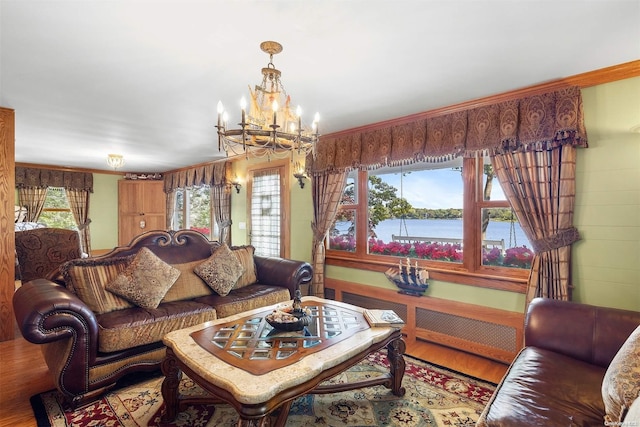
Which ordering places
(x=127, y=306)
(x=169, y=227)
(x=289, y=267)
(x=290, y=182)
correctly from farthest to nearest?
1. (x=169, y=227)
2. (x=290, y=182)
3. (x=289, y=267)
4. (x=127, y=306)

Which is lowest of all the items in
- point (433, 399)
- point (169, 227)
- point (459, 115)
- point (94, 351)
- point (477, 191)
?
point (433, 399)

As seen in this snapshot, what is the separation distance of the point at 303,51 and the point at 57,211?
7.70 meters

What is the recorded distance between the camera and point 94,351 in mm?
2166

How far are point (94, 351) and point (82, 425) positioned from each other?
440 millimetres

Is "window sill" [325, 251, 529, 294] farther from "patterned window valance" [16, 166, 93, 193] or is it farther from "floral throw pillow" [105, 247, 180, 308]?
"patterned window valance" [16, 166, 93, 193]

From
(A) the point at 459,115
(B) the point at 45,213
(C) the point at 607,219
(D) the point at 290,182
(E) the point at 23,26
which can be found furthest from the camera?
(B) the point at 45,213

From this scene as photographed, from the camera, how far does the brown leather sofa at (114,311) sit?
2039mm

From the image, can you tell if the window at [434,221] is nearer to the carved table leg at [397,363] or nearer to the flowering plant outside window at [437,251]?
the flowering plant outside window at [437,251]

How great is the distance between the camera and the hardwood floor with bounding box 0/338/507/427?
6.75ft

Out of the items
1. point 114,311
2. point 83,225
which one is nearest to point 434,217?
point 114,311

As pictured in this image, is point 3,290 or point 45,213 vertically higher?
point 45,213

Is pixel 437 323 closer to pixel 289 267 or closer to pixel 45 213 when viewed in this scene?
pixel 289 267

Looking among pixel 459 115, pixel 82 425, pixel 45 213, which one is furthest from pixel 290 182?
pixel 45 213

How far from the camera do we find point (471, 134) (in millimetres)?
2939
